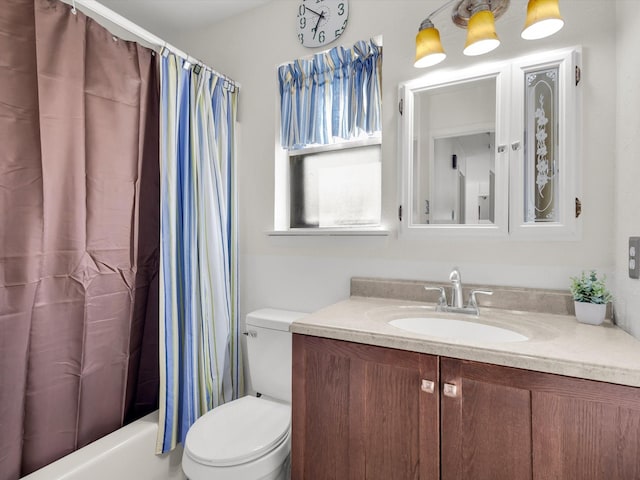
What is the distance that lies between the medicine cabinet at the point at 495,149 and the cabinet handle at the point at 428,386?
72cm

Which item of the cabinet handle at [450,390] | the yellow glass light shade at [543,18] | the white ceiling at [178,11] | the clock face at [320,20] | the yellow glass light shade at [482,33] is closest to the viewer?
the cabinet handle at [450,390]

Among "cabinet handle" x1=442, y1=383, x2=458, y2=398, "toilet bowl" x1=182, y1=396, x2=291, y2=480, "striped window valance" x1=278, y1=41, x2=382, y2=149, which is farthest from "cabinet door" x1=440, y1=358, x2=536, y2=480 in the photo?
"striped window valance" x1=278, y1=41, x2=382, y2=149

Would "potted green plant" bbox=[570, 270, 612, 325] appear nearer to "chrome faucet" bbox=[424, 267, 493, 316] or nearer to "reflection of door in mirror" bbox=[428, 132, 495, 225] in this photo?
"chrome faucet" bbox=[424, 267, 493, 316]

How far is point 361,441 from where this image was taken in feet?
3.44

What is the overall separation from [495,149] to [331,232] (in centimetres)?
82

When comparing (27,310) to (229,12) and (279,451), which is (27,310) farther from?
(229,12)

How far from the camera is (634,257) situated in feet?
3.36

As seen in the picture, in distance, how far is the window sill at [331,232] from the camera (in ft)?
5.28

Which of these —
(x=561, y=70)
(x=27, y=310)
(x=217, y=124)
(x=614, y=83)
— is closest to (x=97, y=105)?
(x=217, y=124)

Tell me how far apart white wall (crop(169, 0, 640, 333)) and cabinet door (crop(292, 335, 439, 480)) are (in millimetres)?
613

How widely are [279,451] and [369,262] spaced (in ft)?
2.91

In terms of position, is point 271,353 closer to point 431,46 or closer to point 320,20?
point 431,46

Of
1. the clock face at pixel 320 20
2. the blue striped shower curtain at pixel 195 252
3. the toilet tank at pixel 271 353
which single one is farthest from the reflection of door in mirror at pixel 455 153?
the blue striped shower curtain at pixel 195 252

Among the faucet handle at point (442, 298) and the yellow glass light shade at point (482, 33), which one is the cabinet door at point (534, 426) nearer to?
the faucet handle at point (442, 298)
